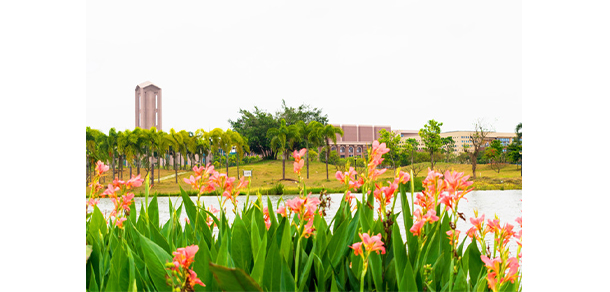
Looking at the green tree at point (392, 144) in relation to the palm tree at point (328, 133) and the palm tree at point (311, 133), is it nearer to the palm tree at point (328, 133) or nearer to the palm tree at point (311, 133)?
the palm tree at point (328, 133)

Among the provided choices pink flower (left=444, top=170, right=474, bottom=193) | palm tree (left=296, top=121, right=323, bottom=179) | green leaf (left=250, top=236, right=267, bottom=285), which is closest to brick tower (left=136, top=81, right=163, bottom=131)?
palm tree (left=296, top=121, right=323, bottom=179)

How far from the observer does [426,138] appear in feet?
7.63

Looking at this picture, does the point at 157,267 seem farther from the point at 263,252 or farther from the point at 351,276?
the point at 351,276

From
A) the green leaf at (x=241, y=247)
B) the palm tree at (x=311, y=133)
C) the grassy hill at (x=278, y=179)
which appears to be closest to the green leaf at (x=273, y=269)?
the green leaf at (x=241, y=247)

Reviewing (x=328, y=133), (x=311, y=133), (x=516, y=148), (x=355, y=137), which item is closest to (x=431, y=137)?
(x=516, y=148)

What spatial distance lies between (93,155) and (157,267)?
2.31 meters

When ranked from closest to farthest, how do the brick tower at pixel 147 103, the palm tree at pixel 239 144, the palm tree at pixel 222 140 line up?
the brick tower at pixel 147 103
the palm tree at pixel 222 140
the palm tree at pixel 239 144

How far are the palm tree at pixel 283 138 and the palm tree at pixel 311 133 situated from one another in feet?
0.21

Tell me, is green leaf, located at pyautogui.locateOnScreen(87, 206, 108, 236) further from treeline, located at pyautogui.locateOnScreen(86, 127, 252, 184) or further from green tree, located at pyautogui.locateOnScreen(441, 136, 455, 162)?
green tree, located at pyautogui.locateOnScreen(441, 136, 455, 162)

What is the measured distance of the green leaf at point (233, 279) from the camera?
590 mm

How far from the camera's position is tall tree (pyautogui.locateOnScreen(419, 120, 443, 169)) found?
2.29 meters

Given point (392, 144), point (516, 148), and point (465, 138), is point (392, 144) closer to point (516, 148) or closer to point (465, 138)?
point (465, 138)

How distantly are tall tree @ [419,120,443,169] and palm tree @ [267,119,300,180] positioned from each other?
3.70ft

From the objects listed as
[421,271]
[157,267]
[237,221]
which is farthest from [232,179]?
[421,271]
